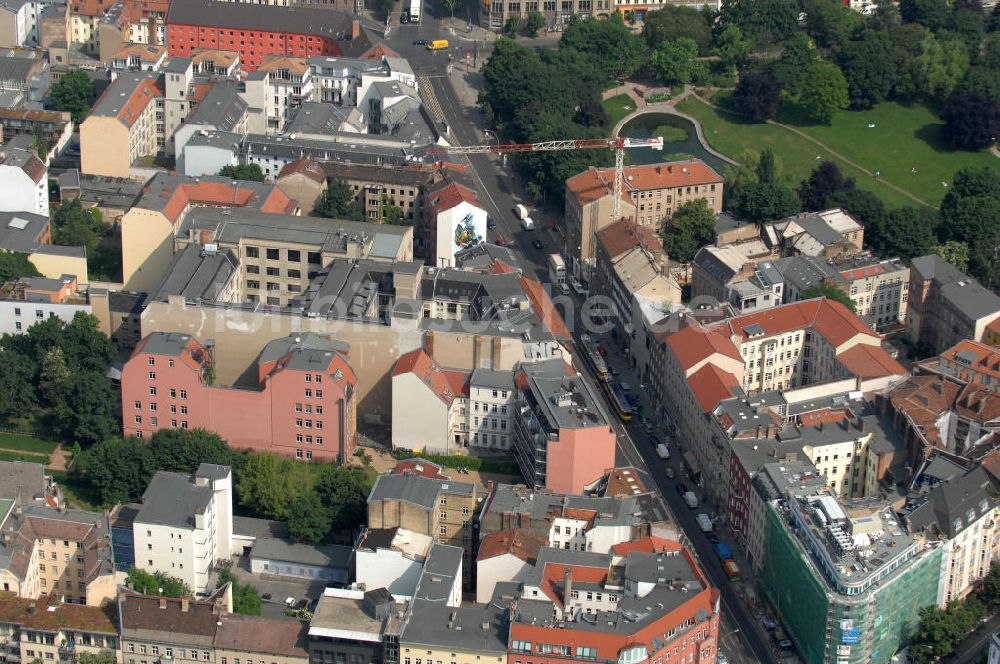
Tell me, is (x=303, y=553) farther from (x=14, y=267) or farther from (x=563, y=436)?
(x=14, y=267)

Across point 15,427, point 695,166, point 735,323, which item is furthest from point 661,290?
point 15,427

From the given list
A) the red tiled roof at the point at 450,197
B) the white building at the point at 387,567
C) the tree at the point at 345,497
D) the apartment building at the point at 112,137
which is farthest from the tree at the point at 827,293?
the apartment building at the point at 112,137

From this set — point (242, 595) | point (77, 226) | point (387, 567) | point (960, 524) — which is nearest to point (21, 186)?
point (77, 226)

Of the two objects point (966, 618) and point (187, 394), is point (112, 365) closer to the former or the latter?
point (187, 394)

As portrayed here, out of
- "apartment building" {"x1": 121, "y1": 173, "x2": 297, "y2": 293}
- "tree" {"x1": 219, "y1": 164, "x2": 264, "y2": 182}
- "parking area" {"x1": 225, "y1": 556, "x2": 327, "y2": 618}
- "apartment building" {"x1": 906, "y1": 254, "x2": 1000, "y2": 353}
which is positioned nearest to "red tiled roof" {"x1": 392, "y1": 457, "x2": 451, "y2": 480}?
"parking area" {"x1": 225, "y1": 556, "x2": 327, "y2": 618}

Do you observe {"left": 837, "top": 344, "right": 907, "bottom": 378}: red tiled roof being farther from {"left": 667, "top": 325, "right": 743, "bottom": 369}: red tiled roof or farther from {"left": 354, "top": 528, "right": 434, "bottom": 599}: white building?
{"left": 354, "top": 528, "right": 434, "bottom": 599}: white building

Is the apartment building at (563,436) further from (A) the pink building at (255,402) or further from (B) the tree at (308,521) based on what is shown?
(B) the tree at (308,521)
